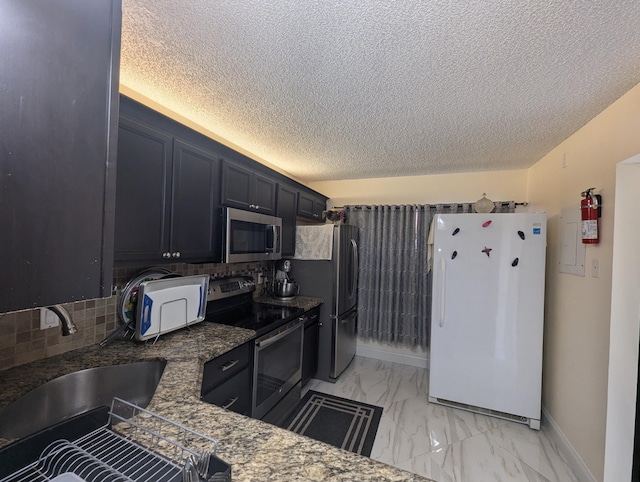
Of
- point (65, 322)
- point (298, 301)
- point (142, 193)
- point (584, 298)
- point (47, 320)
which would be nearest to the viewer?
point (65, 322)

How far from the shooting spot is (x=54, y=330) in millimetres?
1297

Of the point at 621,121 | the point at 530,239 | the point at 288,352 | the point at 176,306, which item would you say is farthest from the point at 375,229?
the point at 176,306

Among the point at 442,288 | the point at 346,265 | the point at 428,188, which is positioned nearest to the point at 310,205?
the point at 346,265

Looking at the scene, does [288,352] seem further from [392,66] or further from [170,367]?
[392,66]

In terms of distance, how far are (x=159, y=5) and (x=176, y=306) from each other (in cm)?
145

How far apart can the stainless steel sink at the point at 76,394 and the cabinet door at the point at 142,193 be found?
0.53m

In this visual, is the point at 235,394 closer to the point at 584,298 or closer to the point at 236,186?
the point at 236,186

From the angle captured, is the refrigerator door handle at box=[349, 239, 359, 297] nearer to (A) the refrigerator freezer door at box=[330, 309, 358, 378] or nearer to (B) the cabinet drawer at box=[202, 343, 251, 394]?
(A) the refrigerator freezer door at box=[330, 309, 358, 378]

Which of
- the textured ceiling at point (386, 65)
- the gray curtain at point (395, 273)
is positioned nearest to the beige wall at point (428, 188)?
the gray curtain at point (395, 273)

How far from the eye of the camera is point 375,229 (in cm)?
354

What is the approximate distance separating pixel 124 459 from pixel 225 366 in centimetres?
95

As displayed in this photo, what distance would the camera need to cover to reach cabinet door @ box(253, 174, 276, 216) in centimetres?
233

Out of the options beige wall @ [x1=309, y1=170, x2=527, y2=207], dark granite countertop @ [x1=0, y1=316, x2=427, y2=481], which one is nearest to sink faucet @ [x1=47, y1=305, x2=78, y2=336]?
dark granite countertop @ [x1=0, y1=316, x2=427, y2=481]

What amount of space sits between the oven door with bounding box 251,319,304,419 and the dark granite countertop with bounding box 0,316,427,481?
→ 45cm
